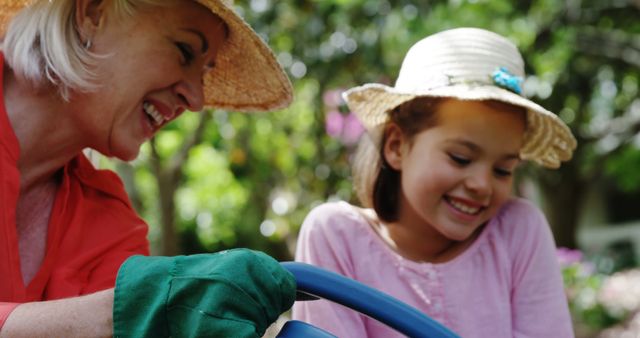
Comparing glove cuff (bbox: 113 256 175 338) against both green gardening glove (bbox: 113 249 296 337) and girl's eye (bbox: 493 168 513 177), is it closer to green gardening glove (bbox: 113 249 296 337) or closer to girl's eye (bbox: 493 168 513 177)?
green gardening glove (bbox: 113 249 296 337)

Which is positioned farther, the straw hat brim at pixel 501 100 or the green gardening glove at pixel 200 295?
the straw hat brim at pixel 501 100

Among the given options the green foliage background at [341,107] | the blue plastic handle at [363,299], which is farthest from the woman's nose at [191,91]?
the green foliage background at [341,107]

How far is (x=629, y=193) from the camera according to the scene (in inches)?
728

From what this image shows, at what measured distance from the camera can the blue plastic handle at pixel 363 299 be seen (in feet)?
4.85

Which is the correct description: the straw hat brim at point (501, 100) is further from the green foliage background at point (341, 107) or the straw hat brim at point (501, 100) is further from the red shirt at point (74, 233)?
the green foliage background at point (341, 107)

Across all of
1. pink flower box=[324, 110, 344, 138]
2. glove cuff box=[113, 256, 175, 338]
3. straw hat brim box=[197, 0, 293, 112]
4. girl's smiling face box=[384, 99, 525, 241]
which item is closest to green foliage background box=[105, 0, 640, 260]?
pink flower box=[324, 110, 344, 138]

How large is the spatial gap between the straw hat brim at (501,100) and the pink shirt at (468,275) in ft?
0.65

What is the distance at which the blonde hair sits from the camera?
2068 millimetres

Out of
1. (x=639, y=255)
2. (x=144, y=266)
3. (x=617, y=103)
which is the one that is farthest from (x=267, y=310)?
(x=639, y=255)

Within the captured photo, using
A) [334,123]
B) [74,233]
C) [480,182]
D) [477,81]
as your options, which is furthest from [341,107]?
[74,233]

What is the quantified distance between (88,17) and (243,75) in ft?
1.70

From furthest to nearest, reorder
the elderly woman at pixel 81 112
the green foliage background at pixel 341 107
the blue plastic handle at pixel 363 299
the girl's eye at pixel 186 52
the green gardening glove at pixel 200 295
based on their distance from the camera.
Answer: the green foliage background at pixel 341 107 → the girl's eye at pixel 186 52 → the elderly woman at pixel 81 112 → the blue plastic handle at pixel 363 299 → the green gardening glove at pixel 200 295

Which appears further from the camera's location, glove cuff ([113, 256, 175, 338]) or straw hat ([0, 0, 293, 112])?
straw hat ([0, 0, 293, 112])

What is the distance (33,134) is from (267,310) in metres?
0.96
